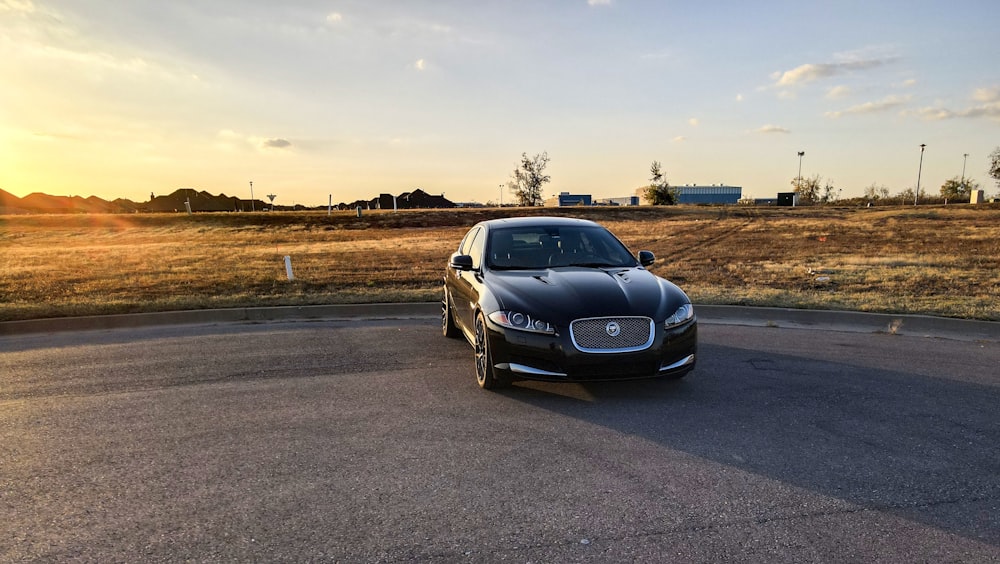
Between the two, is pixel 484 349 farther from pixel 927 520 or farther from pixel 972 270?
pixel 972 270

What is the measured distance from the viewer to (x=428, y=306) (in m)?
9.44

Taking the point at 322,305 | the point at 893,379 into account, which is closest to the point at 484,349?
the point at 893,379

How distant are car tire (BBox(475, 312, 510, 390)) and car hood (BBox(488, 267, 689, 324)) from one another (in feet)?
1.14

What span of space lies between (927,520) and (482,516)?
2266mm

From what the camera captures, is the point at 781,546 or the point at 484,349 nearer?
the point at 781,546

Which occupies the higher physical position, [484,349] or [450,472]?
[484,349]

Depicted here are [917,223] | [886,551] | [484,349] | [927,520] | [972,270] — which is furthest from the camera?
[917,223]

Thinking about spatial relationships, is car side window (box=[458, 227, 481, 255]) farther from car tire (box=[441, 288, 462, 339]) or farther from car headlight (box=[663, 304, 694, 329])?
car headlight (box=[663, 304, 694, 329])

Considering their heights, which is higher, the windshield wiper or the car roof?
the car roof

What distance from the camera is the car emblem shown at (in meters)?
4.56

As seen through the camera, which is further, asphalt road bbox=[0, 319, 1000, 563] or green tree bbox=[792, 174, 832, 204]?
green tree bbox=[792, 174, 832, 204]

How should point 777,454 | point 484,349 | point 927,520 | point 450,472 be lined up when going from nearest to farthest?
point 927,520
point 450,472
point 777,454
point 484,349

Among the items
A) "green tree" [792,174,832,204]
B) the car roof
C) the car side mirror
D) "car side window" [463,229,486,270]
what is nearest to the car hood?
the car side mirror

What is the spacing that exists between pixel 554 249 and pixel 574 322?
5.42 feet
